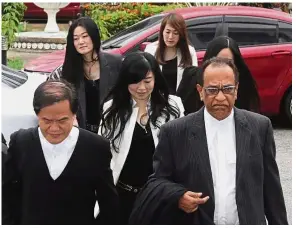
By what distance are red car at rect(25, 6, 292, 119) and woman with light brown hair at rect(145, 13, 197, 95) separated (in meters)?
2.38

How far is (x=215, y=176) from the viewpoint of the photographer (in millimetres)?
3523

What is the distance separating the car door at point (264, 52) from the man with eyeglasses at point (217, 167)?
17.7ft

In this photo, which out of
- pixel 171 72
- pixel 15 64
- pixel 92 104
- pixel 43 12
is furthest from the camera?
pixel 43 12

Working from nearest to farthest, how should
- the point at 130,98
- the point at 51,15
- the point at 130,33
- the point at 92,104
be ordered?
the point at 130,98 < the point at 92,104 < the point at 130,33 < the point at 51,15

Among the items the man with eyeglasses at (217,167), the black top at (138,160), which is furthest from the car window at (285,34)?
the man with eyeglasses at (217,167)

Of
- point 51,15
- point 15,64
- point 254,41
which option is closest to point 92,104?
point 254,41

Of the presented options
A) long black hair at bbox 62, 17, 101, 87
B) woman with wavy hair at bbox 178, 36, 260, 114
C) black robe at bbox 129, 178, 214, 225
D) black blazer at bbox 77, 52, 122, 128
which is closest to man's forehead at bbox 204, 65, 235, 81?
black robe at bbox 129, 178, 214, 225

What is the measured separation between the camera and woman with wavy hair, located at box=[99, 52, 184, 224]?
4.45 meters

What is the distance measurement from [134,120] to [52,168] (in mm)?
1044

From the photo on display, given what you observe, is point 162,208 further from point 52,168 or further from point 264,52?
point 264,52

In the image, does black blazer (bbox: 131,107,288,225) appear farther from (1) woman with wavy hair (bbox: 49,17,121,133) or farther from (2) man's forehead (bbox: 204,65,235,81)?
(1) woman with wavy hair (bbox: 49,17,121,133)

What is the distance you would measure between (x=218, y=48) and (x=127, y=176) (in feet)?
3.59

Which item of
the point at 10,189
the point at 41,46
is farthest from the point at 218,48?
the point at 41,46

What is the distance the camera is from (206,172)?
350 centimetres
